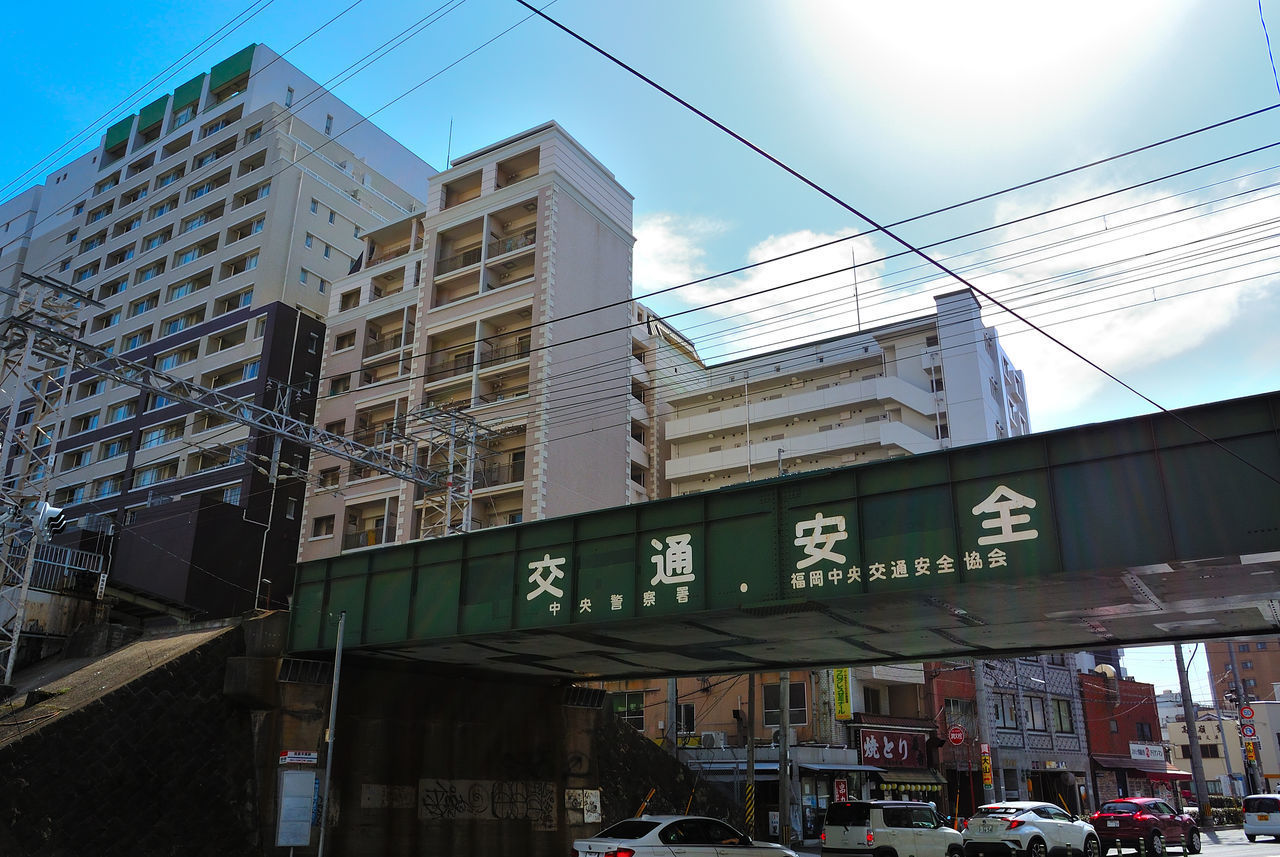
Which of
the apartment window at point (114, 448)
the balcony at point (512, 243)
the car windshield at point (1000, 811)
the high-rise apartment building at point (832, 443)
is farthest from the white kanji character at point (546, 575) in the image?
the apartment window at point (114, 448)

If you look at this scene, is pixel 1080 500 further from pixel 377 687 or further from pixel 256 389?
pixel 256 389

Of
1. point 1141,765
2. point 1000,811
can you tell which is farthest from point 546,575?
point 1141,765

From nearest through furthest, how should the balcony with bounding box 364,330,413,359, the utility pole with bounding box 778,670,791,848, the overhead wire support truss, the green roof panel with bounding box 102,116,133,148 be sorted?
the overhead wire support truss, the utility pole with bounding box 778,670,791,848, the balcony with bounding box 364,330,413,359, the green roof panel with bounding box 102,116,133,148

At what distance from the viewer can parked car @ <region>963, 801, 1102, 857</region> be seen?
25.5m

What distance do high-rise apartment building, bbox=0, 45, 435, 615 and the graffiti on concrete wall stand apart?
80.8ft

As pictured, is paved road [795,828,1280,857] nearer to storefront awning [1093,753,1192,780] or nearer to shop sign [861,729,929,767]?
shop sign [861,729,929,767]

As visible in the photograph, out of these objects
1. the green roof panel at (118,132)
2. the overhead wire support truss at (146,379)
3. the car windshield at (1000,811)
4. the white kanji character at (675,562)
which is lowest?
the car windshield at (1000,811)

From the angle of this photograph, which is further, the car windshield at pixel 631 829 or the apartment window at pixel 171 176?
the apartment window at pixel 171 176

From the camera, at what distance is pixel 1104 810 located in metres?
30.9

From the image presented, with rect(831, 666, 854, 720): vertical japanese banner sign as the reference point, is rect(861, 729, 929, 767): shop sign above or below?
below

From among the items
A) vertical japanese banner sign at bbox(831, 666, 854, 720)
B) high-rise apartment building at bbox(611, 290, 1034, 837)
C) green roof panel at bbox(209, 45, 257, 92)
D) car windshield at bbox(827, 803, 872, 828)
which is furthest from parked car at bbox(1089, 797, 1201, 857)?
green roof panel at bbox(209, 45, 257, 92)

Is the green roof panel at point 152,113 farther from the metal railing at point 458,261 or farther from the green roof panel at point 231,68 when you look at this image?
the metal railing at point 458,261

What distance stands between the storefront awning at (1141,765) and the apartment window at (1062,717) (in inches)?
105

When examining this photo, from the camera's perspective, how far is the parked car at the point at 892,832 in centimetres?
2655
